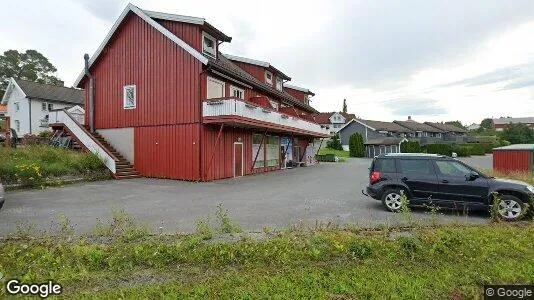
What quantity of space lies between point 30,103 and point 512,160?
46.4 m

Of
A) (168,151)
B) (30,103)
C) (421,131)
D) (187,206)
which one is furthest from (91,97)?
(421,131)

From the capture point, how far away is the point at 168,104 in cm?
1898

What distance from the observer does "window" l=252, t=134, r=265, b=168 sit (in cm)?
2348

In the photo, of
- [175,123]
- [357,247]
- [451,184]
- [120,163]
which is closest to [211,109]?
[175,123]

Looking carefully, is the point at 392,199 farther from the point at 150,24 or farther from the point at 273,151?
the point at 273,151

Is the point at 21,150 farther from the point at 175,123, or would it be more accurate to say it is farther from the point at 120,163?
the point at 175,123

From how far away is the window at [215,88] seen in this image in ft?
61.2

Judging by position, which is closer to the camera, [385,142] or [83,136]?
[83,136]

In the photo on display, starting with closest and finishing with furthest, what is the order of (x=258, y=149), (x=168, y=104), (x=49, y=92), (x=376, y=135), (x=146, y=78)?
(x=168, y=104)
(x=146, y=78)
(x=258, y=149)
(x=49, y=92)
(x=376, y=135)

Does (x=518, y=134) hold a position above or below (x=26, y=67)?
below

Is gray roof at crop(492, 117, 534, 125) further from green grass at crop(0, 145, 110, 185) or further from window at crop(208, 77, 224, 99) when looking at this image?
green grass at crop(0, 145, 110, 185)

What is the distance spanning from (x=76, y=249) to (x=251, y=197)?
770 centimetres

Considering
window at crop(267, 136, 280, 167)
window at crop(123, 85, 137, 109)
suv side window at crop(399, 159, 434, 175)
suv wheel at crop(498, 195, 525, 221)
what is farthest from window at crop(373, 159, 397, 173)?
window at crop(267, 136, 280, 167)

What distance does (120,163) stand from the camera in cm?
1903
